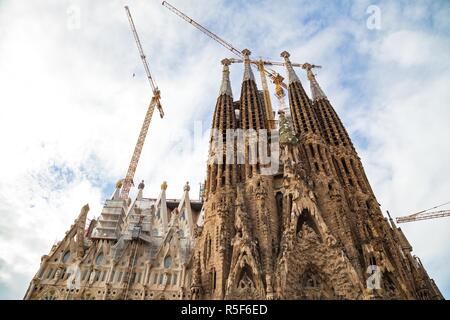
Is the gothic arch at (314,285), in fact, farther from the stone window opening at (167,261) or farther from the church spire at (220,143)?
the stone window opening at (167,261)

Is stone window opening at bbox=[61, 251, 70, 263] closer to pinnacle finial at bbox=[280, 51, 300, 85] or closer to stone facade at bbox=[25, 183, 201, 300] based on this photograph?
stone facade at bbox=[25, 183, 201, 300]

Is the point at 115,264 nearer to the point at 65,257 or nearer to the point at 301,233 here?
the point at 65,257

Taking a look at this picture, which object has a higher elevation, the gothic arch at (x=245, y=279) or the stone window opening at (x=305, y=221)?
the stone window opening at (x=305, y=221)

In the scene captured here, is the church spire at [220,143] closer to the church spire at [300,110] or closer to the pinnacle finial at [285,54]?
the church spire at [300,110]

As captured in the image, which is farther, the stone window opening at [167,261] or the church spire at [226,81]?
the church spire at [226,81]

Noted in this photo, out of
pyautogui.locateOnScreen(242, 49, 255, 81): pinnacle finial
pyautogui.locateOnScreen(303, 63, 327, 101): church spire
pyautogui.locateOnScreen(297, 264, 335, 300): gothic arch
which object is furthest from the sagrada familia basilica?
pyautogui.locateOnScreen(242, 49, 255, 81): pinnacle finial

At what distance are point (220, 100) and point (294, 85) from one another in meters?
9.90

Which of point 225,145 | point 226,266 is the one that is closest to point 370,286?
point 226,266

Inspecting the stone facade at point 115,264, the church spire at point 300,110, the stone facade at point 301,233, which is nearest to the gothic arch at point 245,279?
the stone facade at point 301,233

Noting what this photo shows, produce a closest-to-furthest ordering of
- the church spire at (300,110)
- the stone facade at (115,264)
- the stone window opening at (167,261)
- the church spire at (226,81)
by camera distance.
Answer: the stone facade at (115,264) → the stone window opening at (167,261) → the church spire at (300,110) → the church spire at (226,81)

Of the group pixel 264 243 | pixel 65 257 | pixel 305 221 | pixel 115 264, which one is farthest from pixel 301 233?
pixel 65 257

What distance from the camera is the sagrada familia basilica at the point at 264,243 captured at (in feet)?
60.4

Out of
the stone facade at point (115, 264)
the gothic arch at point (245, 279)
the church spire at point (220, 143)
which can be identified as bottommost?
the gothic arch at point (245, 279)

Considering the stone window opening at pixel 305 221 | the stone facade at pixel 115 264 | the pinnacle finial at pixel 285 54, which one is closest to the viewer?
the stone window opening at pixel 305 221
